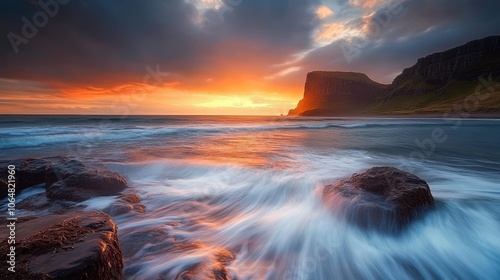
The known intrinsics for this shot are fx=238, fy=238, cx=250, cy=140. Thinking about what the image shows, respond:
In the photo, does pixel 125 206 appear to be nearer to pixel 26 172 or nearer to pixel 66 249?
pixel 66 249

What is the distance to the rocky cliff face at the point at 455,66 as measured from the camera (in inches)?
4109

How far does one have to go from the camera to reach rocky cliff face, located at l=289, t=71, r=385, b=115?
15112 cm

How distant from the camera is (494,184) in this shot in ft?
22.2

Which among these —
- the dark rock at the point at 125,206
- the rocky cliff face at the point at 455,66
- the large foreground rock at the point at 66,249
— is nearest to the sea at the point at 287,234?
the dark rock at the point at 125,206

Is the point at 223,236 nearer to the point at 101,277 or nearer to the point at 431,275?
the point at 101,277

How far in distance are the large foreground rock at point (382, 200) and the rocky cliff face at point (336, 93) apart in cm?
14713

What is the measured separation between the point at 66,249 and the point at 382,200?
4.62 metres

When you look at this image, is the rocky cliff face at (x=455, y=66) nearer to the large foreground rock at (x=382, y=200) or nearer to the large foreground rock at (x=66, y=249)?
the large foreground rock at (x=382, y=200)

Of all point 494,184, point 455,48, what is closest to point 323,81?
point 455,48

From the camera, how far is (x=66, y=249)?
2.15 m

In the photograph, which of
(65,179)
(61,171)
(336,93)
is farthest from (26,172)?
(336,93)

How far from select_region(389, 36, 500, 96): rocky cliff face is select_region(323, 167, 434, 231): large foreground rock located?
137266 mm

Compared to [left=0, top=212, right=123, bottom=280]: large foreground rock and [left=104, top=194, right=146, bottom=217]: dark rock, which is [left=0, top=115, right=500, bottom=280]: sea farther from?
[left=0, top=212, right=123, bottom=280]: large foreground rock

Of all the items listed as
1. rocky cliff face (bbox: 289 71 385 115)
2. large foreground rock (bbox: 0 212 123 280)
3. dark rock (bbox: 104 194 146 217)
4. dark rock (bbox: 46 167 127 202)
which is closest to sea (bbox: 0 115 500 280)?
dark rock (bbox: 104 194 146 217)
